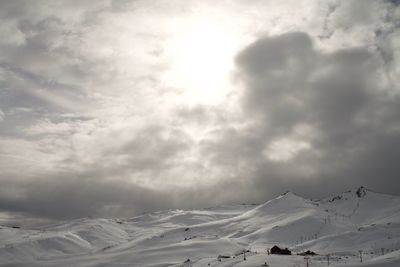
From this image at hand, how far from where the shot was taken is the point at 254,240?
311 ft

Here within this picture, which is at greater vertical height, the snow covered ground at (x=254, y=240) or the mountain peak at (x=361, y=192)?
the mountain peak at (x=361, y=192)

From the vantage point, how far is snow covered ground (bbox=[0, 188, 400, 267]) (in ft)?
145

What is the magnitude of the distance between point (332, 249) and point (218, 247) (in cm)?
1891

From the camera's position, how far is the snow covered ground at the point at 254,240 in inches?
1743

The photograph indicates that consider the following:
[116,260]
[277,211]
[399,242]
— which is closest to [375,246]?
[399,242]

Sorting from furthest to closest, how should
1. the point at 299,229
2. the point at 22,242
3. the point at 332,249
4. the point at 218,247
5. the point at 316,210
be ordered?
the point at 316,210, the point at 299,229, the point at 22,242, the point at 218,247, the point at 332,249

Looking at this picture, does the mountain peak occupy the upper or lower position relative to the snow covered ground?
upper

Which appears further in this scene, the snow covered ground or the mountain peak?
the mountain peak

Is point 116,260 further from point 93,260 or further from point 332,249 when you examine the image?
point 332,249

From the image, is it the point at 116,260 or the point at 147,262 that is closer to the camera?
the point at 147,262

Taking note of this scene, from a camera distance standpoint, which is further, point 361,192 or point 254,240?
point 361,192

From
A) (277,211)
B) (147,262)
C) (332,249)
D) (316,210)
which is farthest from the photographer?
(277,211)

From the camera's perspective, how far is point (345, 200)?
436ft

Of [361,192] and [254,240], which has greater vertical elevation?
[361,192]
